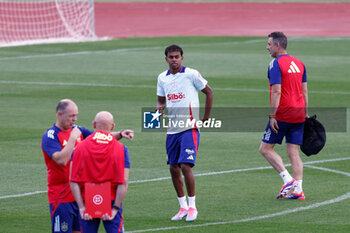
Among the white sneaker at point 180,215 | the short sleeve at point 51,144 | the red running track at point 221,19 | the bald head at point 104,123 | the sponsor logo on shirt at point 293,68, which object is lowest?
the white sneaker at point 180,215

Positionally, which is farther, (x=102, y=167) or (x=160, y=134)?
(x=160, y=134)

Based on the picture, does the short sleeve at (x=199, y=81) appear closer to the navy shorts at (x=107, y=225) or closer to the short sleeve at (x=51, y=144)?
the short sleeve at (x=51, y=144)

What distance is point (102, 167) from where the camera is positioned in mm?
7648

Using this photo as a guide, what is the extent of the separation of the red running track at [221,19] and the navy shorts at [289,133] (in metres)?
29.6

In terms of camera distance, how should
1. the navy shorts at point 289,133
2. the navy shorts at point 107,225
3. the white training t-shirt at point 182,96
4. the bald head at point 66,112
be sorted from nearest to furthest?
the navy shorts at point 107,225 < the bald head at point 66,112 < the white training t-shirt at point 182,96 < the navy shorts at point 289,133

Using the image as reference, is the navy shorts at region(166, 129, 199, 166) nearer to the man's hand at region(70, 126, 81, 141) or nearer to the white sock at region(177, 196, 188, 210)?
the white sock at region(177, 196, 188, 210)

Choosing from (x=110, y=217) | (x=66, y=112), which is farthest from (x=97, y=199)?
(x=66, y=112)

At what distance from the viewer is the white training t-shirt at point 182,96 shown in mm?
10859

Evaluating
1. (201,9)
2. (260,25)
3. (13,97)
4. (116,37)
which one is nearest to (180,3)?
(201,9)

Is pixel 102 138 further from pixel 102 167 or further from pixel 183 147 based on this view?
pixel 183 147

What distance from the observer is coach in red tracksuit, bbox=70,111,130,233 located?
7.65m

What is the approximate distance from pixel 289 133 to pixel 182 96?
1991 millimetres

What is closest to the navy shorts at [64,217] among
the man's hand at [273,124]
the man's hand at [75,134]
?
the man's hand at [75,134]

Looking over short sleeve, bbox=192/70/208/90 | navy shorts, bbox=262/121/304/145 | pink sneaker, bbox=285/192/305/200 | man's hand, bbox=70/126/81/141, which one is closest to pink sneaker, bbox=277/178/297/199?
pink sneaker, bbox=285/192/305/200
